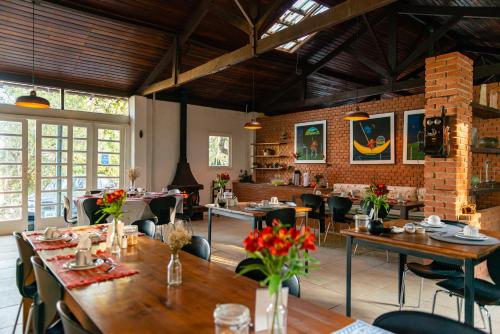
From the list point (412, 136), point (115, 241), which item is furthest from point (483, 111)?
point (115, 241)

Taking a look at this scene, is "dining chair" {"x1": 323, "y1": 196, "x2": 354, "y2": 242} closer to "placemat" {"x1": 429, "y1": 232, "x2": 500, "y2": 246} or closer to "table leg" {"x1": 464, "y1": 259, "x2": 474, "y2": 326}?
"placemat" {"x1": 429, "y1": 232, "x2": 500, "y2": 246}

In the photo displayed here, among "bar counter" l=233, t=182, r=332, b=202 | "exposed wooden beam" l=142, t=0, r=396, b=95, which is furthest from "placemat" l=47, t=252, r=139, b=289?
"bar counter" l=233, t=182, r=332, b=202

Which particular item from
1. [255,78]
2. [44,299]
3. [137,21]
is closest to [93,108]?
[137,21]

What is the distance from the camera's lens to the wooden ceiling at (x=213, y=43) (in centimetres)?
586

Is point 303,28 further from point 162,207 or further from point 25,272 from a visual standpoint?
point 25,272

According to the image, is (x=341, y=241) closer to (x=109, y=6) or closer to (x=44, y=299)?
(x=44, y=299)

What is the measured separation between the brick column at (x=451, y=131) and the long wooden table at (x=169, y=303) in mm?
3504

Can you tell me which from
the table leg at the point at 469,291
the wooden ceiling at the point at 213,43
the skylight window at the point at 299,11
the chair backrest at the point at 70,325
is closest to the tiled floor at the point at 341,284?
the table leg at the point at 469,291

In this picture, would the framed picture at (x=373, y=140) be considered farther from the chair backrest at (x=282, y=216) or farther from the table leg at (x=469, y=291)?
the table leg at (x=469, y=291)

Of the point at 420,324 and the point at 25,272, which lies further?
the point at 25,272

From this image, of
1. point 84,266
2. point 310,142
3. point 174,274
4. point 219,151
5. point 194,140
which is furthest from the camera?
point 219,151

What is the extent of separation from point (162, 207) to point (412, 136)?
542 centimetres

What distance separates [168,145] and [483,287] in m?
7.75

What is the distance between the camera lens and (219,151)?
10.3 metres
